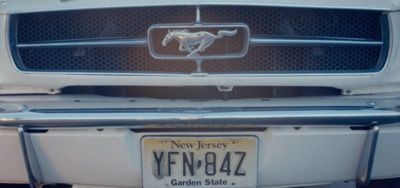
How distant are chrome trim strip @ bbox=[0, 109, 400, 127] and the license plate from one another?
0.12 meters

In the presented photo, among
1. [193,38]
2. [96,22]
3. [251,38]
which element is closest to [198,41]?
[193,38]

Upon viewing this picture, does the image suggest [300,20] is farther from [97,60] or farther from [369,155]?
[97,60]

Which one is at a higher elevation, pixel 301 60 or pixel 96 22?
pixel 96 22

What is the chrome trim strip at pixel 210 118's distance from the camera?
1822 millimetres

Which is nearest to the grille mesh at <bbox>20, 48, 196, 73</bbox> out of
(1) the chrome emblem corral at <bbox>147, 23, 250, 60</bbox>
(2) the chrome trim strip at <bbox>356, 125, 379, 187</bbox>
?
(1) the chrome emblem corral at <bbox>147, 23, 250, 60</bbox>

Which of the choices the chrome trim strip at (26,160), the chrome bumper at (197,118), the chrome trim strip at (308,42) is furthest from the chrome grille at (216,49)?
the chrome trim strip at (26,160)

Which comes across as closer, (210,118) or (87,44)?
(210,118)

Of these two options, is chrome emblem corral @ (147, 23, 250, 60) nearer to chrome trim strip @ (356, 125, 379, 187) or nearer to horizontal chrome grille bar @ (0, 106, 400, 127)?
horizontal chrome grille bar @ (0, 106, 400, 127)

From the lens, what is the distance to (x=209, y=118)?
1814 millimetres

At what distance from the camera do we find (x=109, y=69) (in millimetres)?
2027

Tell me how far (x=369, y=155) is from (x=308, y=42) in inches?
24.7

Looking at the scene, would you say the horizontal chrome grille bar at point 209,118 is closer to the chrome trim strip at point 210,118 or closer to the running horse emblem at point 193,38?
the chrome trim strip at point 210,118

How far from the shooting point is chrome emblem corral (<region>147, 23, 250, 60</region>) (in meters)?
1.82

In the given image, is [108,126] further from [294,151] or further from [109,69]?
[294,151]
